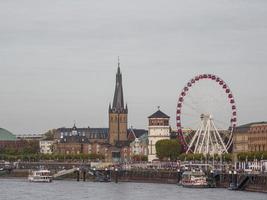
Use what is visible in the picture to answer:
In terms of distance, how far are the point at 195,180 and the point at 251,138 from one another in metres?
64.5

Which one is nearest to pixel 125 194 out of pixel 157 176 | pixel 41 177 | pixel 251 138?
pixel 157 176

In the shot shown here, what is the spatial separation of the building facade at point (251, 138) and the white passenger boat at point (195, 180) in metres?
49.6

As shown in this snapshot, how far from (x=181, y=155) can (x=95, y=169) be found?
19.2 metres

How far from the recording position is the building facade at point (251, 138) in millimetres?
186100

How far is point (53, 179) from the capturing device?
175375mm

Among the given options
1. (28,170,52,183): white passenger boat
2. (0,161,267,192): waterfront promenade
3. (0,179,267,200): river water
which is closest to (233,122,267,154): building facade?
(0,161,267,192): waterfront promenade

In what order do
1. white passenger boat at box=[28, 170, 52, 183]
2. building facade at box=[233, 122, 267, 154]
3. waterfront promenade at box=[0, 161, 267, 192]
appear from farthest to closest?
building facade at box=[233, 122, 267, 154], white passenger boat at box=[28, 170, 52, 183], waterfront promenade at box=[0, 161, 267, 192]

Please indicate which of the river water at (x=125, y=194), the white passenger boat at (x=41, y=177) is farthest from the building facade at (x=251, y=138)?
the river water at (x=125, y=194)

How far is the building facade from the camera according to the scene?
18610 cm

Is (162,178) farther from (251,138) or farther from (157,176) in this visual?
(251,138)

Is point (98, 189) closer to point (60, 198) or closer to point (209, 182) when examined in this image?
point (209, 182)

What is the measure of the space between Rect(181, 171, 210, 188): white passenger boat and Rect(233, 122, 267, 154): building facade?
49.6m

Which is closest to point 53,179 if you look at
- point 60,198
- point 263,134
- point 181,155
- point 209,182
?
point 181,155

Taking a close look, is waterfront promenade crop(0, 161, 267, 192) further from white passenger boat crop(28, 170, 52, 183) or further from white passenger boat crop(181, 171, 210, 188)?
white passenger boat crop(28, 170, 52, 183)
